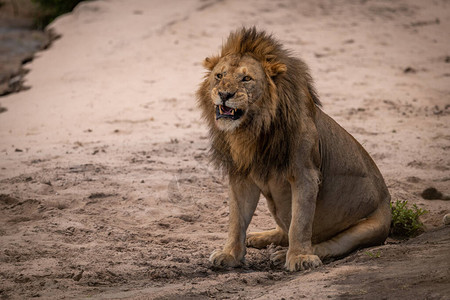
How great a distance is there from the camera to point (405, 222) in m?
5.51

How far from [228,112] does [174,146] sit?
2982 mm

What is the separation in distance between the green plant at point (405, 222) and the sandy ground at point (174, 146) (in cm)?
14

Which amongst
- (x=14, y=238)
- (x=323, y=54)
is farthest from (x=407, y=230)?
(x=323, y=54)

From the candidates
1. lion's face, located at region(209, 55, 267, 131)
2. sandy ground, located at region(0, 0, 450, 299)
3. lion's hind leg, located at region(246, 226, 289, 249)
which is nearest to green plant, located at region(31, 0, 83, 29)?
sandy ground, located at region(0, 0, 450, 299)

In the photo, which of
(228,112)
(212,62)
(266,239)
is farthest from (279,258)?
(212,62)

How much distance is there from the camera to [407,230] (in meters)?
5.53

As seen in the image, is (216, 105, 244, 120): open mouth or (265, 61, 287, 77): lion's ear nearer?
(216, 105, 244, 120): open mouth

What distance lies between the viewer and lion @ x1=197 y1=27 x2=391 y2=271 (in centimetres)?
452

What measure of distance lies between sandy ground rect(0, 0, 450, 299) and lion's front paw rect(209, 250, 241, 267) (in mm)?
64

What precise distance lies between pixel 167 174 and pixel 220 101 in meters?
2.35

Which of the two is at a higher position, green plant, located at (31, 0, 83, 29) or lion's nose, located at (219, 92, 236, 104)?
lion's nose, located at (219, 92, 236, 104)

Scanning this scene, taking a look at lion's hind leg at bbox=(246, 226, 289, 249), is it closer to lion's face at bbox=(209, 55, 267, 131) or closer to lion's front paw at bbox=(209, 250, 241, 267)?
lion's front paw at bbox=(209, 250, 241, 267)

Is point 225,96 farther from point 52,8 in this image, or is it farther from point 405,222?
point 52,8

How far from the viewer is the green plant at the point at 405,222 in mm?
5508
